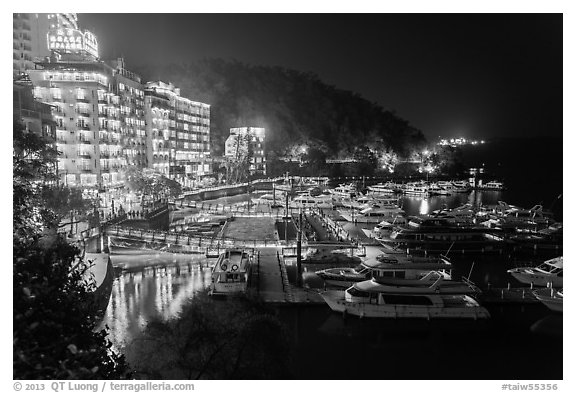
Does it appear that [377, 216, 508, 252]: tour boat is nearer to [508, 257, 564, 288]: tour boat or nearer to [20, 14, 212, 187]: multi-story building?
[508, 257, 564, 288]: tour boat

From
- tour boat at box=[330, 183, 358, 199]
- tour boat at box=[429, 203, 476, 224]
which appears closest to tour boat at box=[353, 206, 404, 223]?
tour boat at box=[429, 203, 476, 224]

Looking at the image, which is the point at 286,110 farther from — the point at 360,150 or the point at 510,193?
the point at 510,193

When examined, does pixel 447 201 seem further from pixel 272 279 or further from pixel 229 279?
pixel 229 279

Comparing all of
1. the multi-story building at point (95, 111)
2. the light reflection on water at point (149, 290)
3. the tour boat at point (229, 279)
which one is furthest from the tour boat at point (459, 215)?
the multi-story building at point (95, 111)

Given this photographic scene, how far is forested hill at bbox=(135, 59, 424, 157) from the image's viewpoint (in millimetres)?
64688

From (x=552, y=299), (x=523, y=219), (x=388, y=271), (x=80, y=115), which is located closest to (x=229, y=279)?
(x=388, y=271)

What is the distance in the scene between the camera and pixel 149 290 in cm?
1731

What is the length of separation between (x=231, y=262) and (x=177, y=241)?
604cm

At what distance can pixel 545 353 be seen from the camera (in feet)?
41.4

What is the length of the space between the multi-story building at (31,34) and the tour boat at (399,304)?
4173cm

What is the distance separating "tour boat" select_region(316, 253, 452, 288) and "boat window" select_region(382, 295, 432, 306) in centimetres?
51

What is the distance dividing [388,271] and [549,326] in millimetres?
4796

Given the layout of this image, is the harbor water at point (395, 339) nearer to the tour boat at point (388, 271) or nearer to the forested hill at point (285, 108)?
the tour boat at point (388, 271)

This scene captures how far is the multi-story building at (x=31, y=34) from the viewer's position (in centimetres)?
4556
